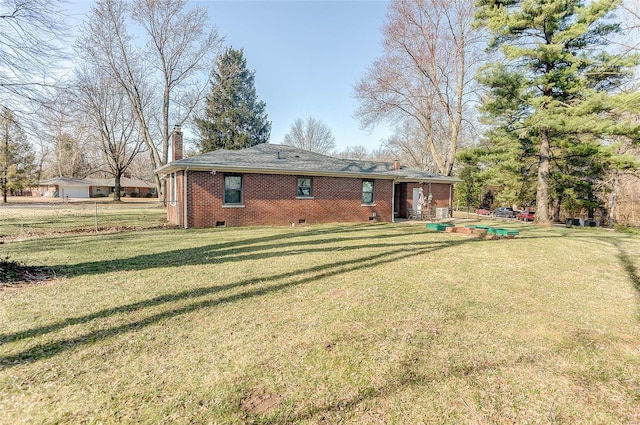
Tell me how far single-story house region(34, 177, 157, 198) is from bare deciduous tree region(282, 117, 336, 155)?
27.9 meters

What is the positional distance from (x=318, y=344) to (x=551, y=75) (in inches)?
744

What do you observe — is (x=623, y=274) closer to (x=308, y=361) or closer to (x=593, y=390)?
(x=593, y=390)

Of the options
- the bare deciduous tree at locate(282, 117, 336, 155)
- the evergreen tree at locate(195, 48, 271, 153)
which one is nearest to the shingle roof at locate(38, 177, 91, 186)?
the evergreen tree at locate(195, 48, 271, 153)

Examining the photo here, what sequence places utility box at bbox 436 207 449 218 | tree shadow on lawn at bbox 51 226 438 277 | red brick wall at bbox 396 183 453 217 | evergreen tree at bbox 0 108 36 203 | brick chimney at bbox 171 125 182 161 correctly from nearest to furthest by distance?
tree shadow on lawn at bbox 51 226 438 277, brick chimney at bbox 171 125 182 161, utility box at bbox 436 207 449 218, red brick wall at bbox 396 183 453 217, evergreen tree at bbox 0 108 36 203

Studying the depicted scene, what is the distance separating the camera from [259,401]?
2527mm

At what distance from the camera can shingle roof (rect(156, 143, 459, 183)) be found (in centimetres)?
1304

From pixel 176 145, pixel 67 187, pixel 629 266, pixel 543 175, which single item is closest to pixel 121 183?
pixel 67 187

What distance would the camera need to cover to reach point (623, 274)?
682cm

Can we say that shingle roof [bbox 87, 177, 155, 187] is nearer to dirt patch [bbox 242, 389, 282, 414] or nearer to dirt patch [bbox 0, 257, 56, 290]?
dirt patch [bbox 0, 257, 56, 290]

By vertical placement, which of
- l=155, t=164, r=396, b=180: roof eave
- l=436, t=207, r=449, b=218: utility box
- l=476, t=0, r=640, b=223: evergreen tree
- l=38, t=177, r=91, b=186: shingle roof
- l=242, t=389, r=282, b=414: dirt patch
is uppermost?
l=476, t=0, r=640, b=223: evergreen tree

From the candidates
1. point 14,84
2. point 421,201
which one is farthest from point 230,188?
point 421,201

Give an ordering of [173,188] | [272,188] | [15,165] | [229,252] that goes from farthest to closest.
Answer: [15,165] → [173,188] → [272,188] → [229,252]

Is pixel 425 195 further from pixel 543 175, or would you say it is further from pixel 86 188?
pixel 86 188

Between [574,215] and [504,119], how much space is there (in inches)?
586
